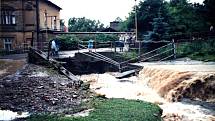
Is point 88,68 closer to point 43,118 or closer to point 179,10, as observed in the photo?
point 179,10

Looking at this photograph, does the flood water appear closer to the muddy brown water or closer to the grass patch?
the muddy brown water

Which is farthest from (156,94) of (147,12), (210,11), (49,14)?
(49,14)

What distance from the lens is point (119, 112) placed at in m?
13.6

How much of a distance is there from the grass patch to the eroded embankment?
2.80 metres

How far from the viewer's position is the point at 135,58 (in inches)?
1190

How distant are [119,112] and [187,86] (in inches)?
191

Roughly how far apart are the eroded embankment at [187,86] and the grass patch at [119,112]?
2.80 meters

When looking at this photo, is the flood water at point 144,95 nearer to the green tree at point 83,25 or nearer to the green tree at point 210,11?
the green tree at point 210,11

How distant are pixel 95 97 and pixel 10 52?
68.0 feet

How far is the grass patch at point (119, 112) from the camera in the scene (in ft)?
42.1

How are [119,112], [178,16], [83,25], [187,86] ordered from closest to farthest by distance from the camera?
[119,112] < [187,86] < [178,16] < [83,25]

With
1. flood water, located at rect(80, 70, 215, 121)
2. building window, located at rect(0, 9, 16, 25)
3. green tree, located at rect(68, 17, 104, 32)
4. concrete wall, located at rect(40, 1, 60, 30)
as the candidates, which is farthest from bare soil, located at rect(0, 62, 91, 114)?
green tree, located at rect(68, 17, 104, 32)

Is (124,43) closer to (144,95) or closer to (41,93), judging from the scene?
(144,95)

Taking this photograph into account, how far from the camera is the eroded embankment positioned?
1677 centimetres
